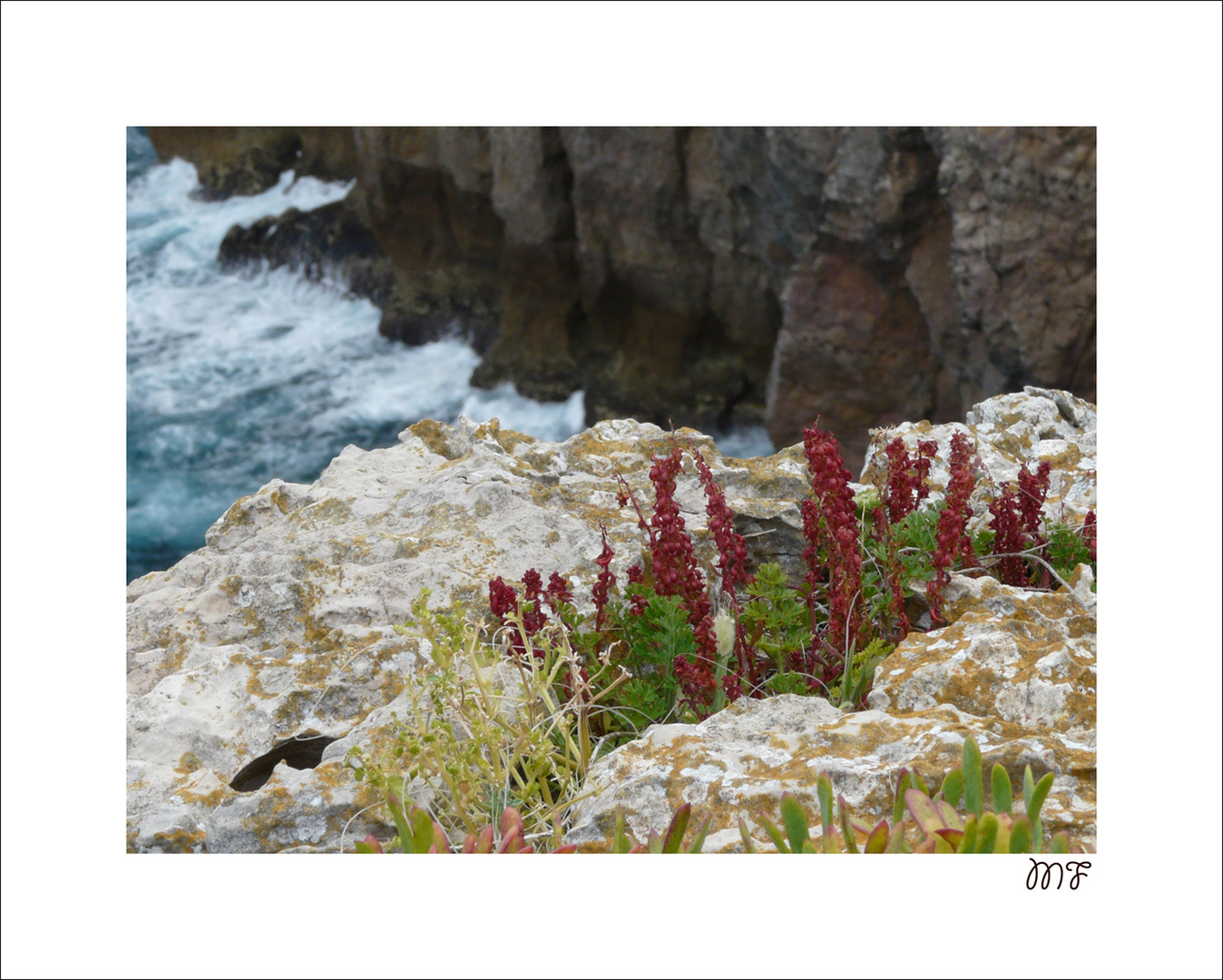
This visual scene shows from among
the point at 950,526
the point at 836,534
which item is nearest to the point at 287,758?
the point at 836,534

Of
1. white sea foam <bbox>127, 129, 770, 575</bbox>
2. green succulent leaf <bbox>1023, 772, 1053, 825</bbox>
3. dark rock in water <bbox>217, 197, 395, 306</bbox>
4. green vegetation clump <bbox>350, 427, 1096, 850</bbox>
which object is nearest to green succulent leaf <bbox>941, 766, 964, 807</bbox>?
green vegetation clump <bbox>350, 427, 1096, 850</bbox>

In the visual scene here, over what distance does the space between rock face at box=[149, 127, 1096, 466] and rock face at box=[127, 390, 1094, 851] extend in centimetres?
607

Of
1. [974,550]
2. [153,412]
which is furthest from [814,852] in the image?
[153,412]

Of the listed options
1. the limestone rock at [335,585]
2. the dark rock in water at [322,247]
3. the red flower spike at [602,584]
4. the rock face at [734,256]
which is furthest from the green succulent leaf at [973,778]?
the dark rock in water at [322,247]

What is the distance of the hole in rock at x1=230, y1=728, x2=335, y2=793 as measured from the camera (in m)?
2.51

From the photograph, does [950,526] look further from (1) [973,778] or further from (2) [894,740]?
(1) [973,778]

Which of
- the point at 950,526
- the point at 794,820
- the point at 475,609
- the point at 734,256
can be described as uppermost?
the point at 734,256

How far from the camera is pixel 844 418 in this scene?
1170 cm

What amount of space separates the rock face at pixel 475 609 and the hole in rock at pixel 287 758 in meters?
0.02

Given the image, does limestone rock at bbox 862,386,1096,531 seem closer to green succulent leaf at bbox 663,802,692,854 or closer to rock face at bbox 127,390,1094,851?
rock face at bbox 127,390,1094,851

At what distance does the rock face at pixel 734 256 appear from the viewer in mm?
9320

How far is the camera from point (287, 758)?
8.47 feet

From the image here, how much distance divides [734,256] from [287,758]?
10921mm

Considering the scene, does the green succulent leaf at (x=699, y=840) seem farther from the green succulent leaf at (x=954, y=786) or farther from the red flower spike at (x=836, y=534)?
the red flower spike at (x=836, y=534)
